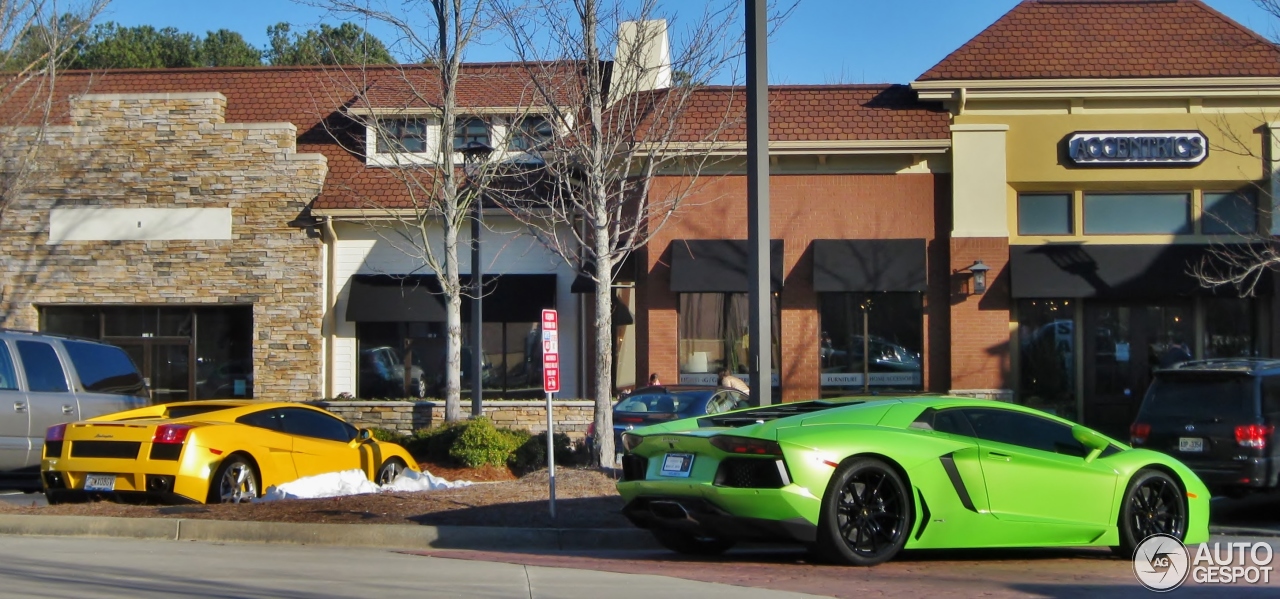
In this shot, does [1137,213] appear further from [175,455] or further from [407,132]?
[175,455]

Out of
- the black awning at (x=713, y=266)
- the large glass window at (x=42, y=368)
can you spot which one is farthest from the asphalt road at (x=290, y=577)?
the black awning at (x=713, y=266)

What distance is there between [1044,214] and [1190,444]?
11243mm

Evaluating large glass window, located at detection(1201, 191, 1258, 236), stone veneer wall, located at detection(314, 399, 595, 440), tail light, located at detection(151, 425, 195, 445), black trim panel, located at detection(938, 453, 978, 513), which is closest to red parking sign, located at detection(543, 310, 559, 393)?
tail light, located at detection(151, 425, 195, 445)

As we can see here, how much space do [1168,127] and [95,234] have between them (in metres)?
21.3

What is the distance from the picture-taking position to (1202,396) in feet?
42.4

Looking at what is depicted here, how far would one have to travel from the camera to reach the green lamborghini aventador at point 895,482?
820cm

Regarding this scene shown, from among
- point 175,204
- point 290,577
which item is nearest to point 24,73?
point 175,204

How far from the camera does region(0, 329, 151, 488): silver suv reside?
12664 mm

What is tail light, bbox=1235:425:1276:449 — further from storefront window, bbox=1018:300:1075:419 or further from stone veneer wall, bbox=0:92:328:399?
stone veneer wall, bbox=0:92:328:399

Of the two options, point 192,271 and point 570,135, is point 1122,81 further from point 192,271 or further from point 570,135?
point 192,271

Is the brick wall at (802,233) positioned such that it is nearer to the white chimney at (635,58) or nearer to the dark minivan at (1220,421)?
the white chimney at (635,58)

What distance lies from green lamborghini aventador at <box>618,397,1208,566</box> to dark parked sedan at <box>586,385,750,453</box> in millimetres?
6401

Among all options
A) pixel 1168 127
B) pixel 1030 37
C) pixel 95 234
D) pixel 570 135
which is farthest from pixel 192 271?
pixel 1168 127

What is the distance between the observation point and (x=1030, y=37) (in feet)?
77.8
